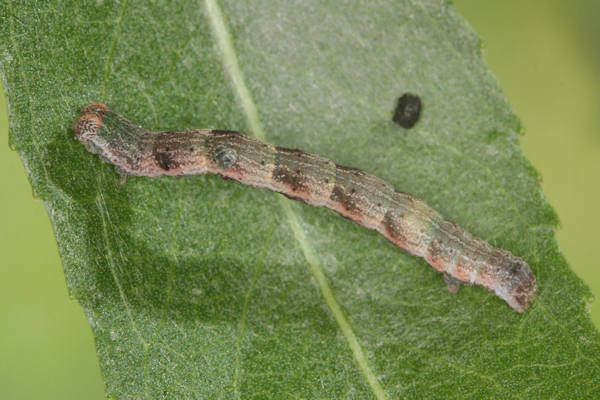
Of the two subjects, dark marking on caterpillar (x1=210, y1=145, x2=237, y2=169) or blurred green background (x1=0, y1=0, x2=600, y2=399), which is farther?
blurred green background (x1=0, y1=0, x2=600, y2=399)

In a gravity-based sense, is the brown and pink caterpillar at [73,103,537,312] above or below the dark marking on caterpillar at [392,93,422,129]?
below

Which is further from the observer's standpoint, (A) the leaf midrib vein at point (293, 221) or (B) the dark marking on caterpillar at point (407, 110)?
(B) the dark marking on caterpillar at point (407, 110)

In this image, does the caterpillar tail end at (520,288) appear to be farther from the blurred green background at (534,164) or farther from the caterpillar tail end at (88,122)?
the caterpillar tail end at (88,122)

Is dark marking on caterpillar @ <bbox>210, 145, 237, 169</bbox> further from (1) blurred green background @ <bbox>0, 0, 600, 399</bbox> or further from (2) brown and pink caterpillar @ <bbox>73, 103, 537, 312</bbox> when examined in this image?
(1) blurred green background @ <bbox>0, 0, 600, 399</bbox>

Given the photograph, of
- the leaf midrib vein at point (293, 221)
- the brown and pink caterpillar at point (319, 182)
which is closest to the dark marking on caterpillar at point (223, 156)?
the brown and pink caterpillar at point (319, 182)

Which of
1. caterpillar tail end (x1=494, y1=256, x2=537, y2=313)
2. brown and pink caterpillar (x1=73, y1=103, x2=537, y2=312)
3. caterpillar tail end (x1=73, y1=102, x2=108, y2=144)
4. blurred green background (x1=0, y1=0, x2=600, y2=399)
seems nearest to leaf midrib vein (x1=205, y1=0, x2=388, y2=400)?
brown and pink caterpillar (x1=73, y1=103, x2=537, y2=312)

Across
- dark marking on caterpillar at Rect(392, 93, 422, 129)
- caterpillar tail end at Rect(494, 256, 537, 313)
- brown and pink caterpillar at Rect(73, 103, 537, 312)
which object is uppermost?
dark marking on caterpillar at Rect(392, 93, 422, 129)
